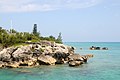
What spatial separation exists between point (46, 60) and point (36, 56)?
2.83 m

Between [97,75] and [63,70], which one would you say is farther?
[63,70]

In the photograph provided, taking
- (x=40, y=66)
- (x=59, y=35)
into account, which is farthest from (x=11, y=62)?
(x=59, y=35)

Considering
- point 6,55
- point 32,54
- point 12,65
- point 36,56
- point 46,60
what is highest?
point 32,54

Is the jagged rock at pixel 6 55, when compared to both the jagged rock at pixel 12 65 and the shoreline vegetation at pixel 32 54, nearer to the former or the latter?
the shoreline vegetation at pixel 32 54

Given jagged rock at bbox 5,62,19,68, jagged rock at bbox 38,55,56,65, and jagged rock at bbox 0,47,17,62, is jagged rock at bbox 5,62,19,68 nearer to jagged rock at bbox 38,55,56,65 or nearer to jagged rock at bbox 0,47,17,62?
jagged rock at bbox 0,47,17,62

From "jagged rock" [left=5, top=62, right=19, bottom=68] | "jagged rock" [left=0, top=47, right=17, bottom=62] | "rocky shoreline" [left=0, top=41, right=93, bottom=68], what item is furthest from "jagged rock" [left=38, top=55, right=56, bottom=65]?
"jagged rock" [left=0, top=47, right=17, bottom=62]

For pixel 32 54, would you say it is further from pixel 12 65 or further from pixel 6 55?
pixel 12 65

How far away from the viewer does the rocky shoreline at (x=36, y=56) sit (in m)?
60.7

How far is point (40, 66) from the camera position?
60.4 meters

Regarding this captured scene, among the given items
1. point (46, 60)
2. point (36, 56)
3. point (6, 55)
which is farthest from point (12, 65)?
point (46, 60)

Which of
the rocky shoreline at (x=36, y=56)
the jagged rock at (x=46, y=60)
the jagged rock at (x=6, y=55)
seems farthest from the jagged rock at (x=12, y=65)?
the jagged rock at (x=46, y=60)

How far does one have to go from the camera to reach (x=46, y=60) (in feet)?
207

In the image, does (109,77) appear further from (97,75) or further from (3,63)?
(3,63)

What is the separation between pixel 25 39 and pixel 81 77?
1300 inches
